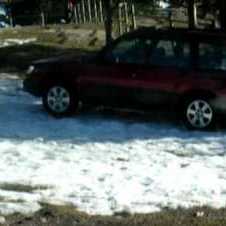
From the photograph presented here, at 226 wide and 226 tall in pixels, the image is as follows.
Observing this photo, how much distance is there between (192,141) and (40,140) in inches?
86.7

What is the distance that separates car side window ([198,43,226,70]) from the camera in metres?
14.4

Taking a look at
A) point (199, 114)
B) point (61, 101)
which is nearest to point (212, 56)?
point (199, 114)

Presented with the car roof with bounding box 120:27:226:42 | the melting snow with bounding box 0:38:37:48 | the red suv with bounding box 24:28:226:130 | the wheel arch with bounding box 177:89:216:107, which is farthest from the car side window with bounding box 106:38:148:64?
the melting snow with bounding box 0:38:37:48

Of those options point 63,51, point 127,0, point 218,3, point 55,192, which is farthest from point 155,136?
point 127,0

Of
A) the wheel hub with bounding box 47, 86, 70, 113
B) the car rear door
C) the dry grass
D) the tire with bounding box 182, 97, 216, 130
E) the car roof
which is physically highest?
the car roof

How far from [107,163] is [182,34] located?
3952mm

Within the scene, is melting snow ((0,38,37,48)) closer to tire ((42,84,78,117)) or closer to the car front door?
tire ((42,84,78,117))

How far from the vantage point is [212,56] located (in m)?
14.5

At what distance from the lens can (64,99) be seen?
15.5 metres

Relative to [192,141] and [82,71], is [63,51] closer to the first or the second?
[82,71]

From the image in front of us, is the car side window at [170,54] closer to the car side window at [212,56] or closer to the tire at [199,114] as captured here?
the car side window at [212,56]

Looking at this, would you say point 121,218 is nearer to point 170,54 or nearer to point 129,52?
point 170,54

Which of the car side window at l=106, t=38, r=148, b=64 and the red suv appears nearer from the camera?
the red suv

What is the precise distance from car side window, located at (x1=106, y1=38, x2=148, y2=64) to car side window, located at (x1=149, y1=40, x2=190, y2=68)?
0.16m
